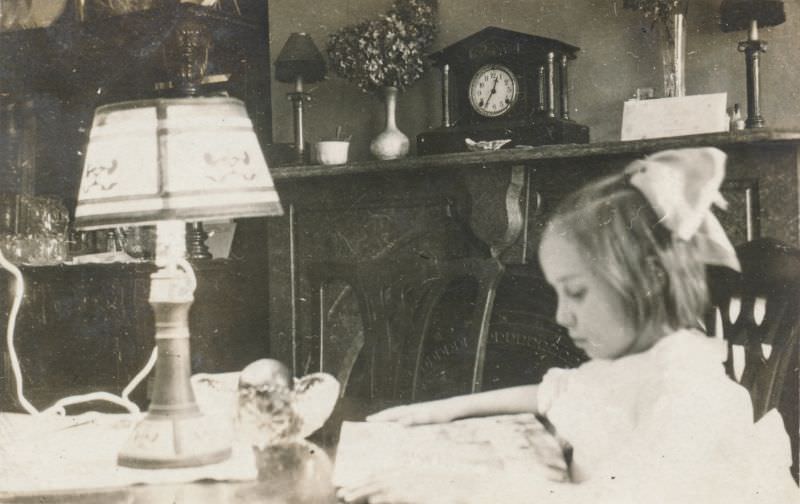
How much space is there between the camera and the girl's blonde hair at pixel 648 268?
1244 mm

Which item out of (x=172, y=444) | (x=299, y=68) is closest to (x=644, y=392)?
(x=172, y=444)

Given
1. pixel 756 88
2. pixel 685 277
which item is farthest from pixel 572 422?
pixel 756 88

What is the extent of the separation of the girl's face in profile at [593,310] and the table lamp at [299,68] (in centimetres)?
108

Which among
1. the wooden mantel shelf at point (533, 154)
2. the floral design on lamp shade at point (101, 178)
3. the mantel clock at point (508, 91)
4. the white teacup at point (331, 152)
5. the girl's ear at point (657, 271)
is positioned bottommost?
the girl's ear at point (657, 271)

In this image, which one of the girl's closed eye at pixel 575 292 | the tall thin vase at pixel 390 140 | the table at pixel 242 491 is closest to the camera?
the table at pixel 242 491

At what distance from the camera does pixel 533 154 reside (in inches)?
78.8

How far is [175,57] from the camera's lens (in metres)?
2.95

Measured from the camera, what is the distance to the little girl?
1.05 m

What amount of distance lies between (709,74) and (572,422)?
3.66ft

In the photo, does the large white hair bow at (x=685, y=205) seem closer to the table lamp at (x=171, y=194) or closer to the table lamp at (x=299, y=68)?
the table lamp at (x=171, y=194)

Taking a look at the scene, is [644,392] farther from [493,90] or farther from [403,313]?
[493,90]

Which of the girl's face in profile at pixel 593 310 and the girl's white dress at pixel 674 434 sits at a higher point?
the girl's face in profile at pixel 593 310

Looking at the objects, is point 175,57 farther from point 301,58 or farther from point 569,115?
point 569,115

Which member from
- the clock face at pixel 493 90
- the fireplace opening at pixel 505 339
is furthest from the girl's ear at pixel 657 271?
the clock face at pixel 493 90
